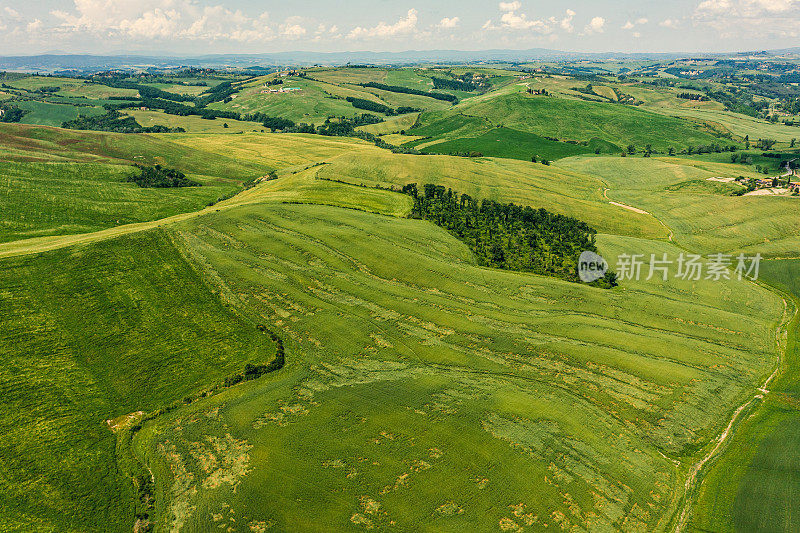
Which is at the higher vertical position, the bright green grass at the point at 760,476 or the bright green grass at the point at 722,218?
the bright green grass at the point at 722,218

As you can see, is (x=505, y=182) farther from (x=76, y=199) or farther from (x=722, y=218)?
(x=76, y=199)

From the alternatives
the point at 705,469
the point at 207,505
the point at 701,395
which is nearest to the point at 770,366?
the point at 701,395

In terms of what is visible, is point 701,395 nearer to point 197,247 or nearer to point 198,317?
point 198,317

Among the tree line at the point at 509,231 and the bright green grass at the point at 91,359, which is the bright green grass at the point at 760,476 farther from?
the bright green grass at the point at 91,359

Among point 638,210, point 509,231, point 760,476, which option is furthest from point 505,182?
point 760,476

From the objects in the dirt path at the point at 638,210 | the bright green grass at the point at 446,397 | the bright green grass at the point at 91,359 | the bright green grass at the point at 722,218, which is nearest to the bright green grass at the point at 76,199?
the bright green grass at the point at 91,359
